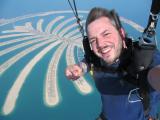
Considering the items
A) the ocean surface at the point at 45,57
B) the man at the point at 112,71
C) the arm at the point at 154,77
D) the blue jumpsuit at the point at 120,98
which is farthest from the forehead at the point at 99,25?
the ocean surface at the point at 45,57

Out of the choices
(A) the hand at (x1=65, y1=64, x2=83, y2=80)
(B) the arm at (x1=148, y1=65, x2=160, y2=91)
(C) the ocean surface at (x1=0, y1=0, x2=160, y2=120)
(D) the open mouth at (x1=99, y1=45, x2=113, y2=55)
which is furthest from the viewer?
(C) the ocean surface at (x1=0, y1=0, x2=160, y2=120)

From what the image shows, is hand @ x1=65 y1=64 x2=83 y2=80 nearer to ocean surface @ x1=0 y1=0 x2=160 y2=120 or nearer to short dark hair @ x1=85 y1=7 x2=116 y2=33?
short dark hair @ x1=85 y1=7 x2=116 y2=33

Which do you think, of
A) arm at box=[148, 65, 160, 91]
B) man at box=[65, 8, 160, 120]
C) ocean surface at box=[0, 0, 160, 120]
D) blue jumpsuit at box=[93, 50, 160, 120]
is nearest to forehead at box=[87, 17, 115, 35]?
man at box=[65, 8, 160, 120]

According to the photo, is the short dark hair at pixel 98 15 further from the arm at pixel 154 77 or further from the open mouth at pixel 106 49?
the arm at pixel 154 77

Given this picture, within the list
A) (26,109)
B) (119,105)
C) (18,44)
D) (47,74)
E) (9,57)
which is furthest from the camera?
(18,44)

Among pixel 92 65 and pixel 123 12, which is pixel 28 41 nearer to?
pixel 123 12

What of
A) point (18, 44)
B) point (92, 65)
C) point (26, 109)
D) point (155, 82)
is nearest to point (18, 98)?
point (26, 109)
